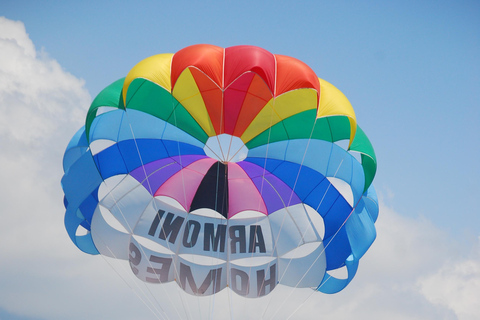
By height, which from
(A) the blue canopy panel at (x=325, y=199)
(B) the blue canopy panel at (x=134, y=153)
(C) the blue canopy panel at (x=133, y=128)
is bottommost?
(A) the blue canopy panel at (x=325, y=199)

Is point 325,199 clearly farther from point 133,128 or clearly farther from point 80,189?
point 80,189

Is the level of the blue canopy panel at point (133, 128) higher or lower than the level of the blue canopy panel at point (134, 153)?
higher

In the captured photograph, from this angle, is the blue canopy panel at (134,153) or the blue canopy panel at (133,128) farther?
the blue canopy panel at (134,153)

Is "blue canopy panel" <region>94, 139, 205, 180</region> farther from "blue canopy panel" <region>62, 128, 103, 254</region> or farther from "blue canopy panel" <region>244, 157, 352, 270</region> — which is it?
"blue canopy panel" <region>244, 157, 352, 270</region>

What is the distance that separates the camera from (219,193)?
10836 millimetres

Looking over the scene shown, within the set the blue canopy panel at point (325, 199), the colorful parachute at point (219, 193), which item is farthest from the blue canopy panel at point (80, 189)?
the blue canopy panel at point (325, 199)

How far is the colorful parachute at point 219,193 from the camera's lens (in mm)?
10250

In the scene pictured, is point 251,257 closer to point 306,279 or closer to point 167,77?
point 306,279

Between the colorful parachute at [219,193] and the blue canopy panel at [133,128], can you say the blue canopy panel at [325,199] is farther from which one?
the blue canopy panel at [133,128]

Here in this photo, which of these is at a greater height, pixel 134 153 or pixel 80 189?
pixel 134 153

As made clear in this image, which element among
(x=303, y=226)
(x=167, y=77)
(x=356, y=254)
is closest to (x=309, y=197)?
(x=303, y=226)

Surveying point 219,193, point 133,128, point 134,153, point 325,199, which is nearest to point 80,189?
point 134,153

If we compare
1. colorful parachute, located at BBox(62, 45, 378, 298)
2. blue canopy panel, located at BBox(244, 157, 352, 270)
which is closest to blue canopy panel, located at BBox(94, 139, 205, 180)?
colorful parachute, located at BBox(62, 45, 378, 298)

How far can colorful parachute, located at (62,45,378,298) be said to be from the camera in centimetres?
1025
